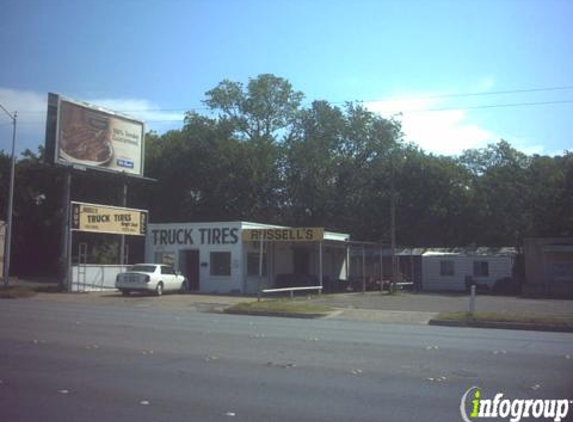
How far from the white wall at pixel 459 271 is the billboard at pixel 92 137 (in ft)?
68.4

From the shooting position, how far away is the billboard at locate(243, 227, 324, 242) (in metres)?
32.4

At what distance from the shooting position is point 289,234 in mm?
33031

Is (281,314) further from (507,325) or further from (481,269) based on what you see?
(481,269)

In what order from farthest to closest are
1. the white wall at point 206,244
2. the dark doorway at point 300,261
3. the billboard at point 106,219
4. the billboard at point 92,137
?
the dark doorway at point 300,261 → the white wall at point 206,244 → the billboard at point 92,137 → the billboard at point 106,219

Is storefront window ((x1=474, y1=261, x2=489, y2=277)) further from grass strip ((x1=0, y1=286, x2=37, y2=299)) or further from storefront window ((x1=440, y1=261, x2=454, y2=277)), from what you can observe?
grass strip ((x1=0, y1=286, x2=37, y2=299))

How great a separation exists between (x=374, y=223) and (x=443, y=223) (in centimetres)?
576

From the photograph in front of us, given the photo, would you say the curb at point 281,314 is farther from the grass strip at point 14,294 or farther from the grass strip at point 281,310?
the grass strip at point 14,294

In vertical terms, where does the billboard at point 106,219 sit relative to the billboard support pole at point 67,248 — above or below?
above

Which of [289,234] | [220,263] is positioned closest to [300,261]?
[220,263]

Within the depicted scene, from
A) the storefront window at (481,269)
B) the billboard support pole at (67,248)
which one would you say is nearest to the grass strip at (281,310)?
the billboard support pole at (67,248)

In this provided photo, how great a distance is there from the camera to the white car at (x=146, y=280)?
30.4 metres

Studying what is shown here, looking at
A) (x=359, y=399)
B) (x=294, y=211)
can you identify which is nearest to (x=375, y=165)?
(x=294, y=211)

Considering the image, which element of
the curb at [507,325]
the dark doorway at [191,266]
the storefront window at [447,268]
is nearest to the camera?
the curb at [507,325]

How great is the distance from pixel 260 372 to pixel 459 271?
3637cm
